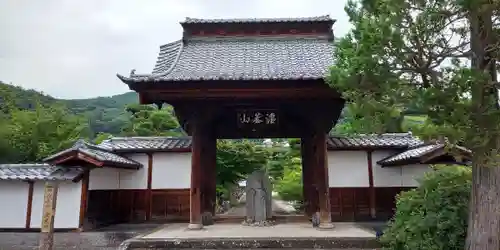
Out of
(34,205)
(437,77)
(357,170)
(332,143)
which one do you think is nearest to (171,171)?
(34,205)

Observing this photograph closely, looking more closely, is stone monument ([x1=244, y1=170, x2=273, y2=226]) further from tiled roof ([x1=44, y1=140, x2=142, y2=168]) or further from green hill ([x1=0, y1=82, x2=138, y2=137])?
green hill ([x1=0, y1=82, x2=138, y2=137])

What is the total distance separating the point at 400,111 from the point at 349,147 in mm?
6759

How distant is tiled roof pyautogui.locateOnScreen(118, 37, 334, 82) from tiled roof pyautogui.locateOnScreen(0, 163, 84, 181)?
4083 mm

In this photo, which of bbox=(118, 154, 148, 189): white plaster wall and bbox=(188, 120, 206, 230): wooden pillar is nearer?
bbox=(188, 120, 206, 230): wooden pillar

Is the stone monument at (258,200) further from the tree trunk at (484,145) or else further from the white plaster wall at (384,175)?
the tree trunk at (484,145)

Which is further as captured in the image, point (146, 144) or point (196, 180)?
point (146, 144)

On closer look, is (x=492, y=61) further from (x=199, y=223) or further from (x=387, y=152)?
(x=387, y=152)

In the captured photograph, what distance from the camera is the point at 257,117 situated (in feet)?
26.3

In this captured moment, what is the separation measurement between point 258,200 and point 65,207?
17.9 feet

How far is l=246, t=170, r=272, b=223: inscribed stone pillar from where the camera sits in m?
8.60

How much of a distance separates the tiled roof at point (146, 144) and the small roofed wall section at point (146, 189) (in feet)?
0.78

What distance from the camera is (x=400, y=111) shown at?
13.3ft

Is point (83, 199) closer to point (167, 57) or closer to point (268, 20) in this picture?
point (167, 57)

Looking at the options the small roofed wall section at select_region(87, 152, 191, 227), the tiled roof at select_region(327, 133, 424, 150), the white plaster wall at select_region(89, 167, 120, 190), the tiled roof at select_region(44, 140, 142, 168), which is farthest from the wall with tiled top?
the white plaster wall at select_region(89, 167, 120, 190)
